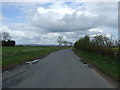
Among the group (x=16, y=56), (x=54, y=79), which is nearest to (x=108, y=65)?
(x=54, y=79)

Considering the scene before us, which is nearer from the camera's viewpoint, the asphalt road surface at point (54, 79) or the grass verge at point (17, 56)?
the asphalt road surface at point (54, 79)

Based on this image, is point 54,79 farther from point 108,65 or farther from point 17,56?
point 17,56

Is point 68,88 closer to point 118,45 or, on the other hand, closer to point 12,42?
point 118,45

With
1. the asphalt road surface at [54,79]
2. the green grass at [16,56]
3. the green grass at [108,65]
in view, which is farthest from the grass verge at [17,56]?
the green grass at [108,65]

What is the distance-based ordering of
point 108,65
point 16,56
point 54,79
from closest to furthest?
point 54,79
point 108,65
point 16,56

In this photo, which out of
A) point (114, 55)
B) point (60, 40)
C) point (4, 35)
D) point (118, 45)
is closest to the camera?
point (118, 45)

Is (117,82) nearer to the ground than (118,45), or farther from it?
nearer to the ground

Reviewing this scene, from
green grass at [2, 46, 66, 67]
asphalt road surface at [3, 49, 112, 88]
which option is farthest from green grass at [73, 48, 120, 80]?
green grass at [2, 46, 66, 67]

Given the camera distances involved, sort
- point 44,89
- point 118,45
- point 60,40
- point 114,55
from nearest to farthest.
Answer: point 44,89 → point 118,45 → point 114,55 → point 60,40

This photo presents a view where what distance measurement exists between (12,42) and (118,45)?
110 metres

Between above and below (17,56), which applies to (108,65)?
above

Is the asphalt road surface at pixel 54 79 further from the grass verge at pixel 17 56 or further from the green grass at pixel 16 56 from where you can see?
the green grass at pixel 16 56

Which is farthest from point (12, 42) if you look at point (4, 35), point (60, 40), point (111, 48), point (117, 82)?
point (117, 82)

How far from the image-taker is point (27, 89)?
8266 mm
